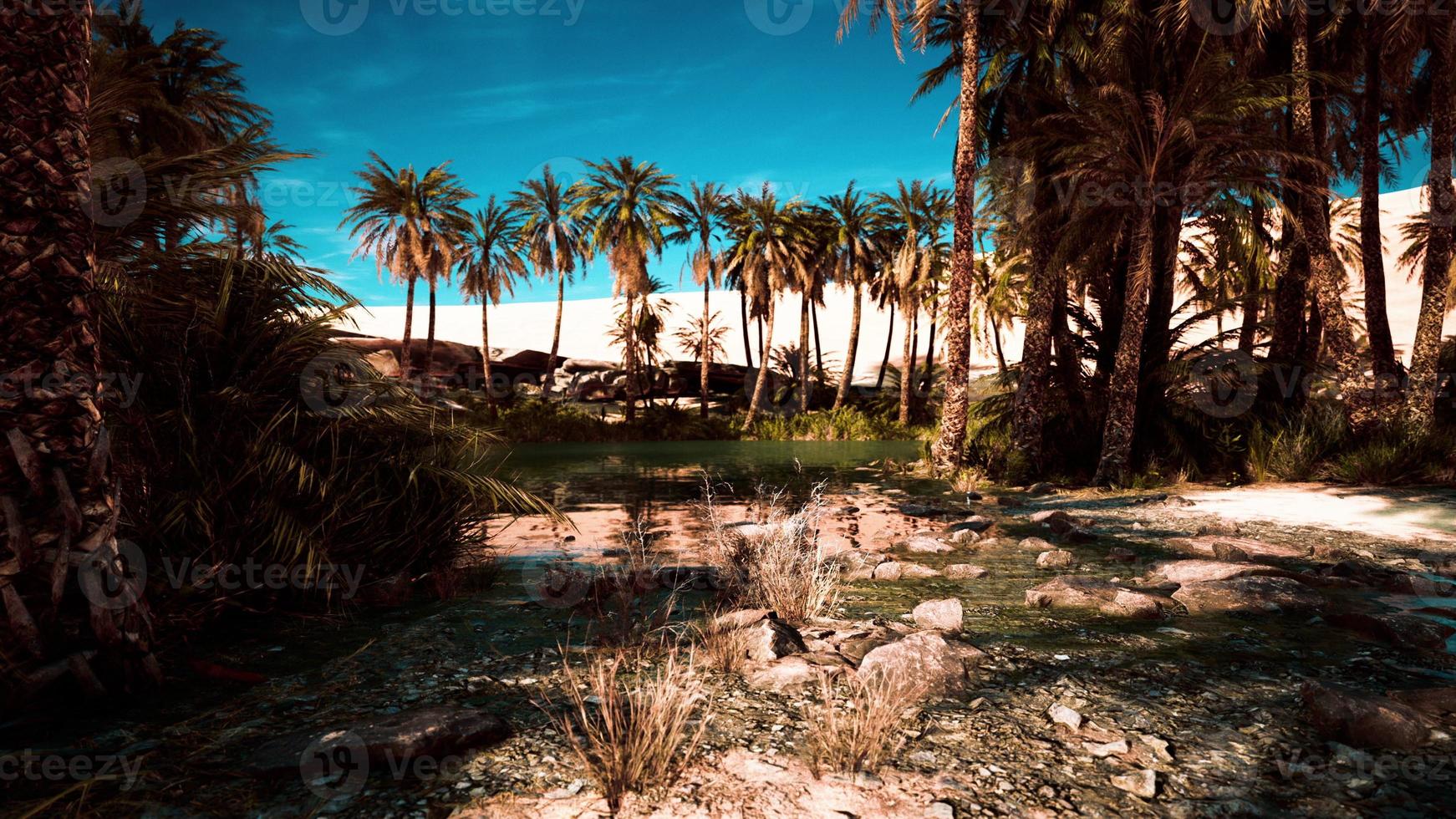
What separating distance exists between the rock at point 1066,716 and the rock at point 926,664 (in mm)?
505

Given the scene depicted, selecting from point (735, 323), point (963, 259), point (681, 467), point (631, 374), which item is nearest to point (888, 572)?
point (963, 259)

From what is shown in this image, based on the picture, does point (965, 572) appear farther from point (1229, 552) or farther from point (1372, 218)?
point (1372, 218)

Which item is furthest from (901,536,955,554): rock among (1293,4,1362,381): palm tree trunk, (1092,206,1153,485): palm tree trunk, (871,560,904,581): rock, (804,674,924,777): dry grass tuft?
(1293,4,1362,381): palm tree trunk

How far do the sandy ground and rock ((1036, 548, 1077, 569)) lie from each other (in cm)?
5466

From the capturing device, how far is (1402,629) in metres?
4.80

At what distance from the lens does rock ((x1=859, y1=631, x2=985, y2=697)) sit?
4.05 meters

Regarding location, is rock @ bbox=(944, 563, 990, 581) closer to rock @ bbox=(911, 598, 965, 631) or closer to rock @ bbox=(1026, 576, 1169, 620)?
rock @ bbox=(1026, 576, 1169, 620)

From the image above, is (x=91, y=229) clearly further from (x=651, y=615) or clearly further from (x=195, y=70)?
(x=195, y=70)

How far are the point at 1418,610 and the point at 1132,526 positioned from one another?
442 centimetres

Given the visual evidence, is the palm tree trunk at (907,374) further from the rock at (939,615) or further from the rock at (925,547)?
the rock at (939,615)

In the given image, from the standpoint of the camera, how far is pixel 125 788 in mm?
2883

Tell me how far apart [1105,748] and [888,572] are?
3.85 m

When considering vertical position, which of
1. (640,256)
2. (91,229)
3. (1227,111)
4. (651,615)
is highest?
(640,256)

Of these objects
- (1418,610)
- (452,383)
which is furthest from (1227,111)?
(452,383)
